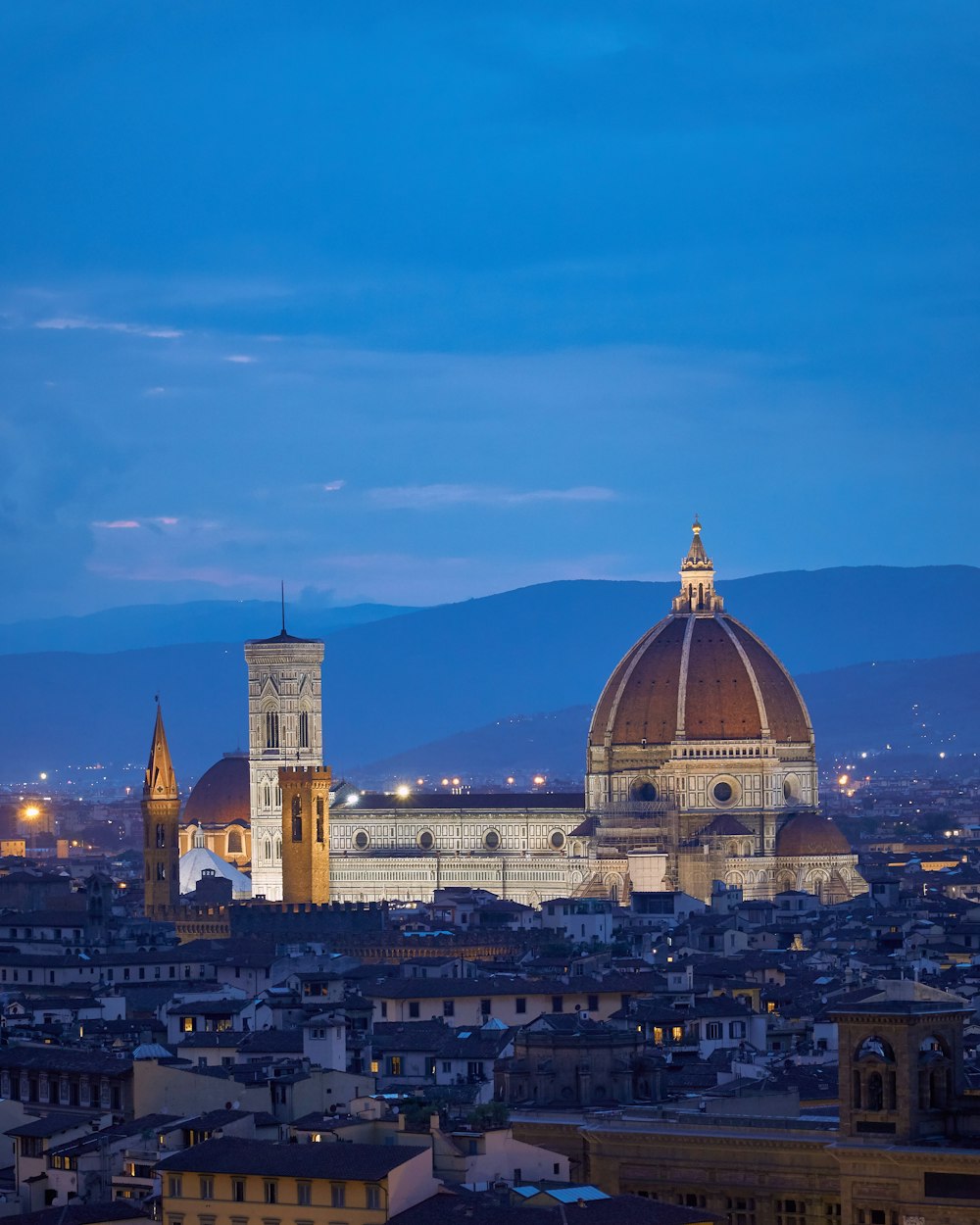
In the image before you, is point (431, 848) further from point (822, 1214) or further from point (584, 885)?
point (822, 1214)

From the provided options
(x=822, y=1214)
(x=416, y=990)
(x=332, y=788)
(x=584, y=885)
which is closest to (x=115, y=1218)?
(x=822, y=1214)

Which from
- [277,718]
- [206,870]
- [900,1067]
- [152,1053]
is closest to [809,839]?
[277,718]

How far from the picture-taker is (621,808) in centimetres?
Answer: 16625

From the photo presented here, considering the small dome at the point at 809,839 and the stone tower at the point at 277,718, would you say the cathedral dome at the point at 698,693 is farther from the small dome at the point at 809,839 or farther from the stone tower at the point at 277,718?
the stone tower at the point at 277,718

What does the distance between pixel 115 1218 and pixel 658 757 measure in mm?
114772

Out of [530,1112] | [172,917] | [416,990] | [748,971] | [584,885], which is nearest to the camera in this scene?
[530,1112]

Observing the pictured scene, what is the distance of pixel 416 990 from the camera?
8631 centimetres

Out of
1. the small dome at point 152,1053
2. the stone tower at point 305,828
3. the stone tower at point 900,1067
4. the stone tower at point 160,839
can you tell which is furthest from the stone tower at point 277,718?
the stone tower at point 900,1067

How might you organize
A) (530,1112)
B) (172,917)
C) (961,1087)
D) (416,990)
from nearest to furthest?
(961,1087), (530,1112), (416,990), (172,917)

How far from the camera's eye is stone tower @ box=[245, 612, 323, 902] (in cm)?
17250

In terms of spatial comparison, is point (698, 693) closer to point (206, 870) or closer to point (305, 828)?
point (305, 828)

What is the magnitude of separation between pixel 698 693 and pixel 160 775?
22.4 metres

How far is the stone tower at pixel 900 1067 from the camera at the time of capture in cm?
4969

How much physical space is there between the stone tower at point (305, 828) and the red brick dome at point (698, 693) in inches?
483
